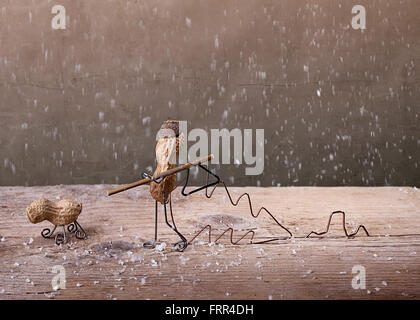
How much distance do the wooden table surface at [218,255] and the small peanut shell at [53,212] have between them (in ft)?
0.14

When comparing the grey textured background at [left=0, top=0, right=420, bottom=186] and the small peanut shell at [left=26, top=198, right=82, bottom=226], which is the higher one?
the grey textured background at [left=0, top=0, right=420, bottom=186]

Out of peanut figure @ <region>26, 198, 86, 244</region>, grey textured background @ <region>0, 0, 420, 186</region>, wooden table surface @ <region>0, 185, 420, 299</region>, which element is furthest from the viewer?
grey textured background @ <region>0, 0, 420, 186</region>

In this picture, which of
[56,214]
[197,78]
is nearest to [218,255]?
[56,214]

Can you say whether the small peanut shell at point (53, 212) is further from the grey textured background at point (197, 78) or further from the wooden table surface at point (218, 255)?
the grey textured background at point (197, 78)

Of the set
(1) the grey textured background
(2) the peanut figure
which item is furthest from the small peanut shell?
(1) the grey textured background

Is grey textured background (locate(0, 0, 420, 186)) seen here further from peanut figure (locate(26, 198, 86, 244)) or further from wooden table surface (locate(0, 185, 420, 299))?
peanut figure (locate(26, 198, 86, 244))

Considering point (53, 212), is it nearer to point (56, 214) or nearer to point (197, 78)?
point (56, 214)

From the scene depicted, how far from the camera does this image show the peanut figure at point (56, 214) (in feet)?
3.01

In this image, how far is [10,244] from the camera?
0.89m

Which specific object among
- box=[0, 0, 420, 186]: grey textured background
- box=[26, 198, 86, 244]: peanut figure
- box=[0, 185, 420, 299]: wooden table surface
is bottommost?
box=[0, 185, 420, 299]: wooden table surface

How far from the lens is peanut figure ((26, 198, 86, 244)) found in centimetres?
92

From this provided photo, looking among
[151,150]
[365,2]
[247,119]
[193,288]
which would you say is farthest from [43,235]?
[365,2]

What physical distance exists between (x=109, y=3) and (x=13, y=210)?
92 cm

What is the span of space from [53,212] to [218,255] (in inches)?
14.2
